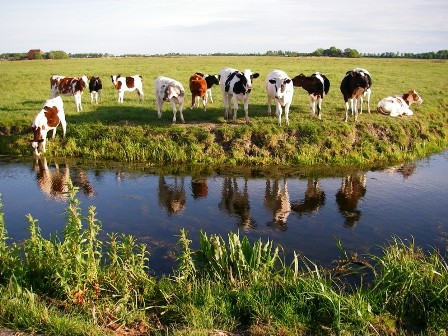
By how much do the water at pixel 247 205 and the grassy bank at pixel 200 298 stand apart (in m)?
1.26

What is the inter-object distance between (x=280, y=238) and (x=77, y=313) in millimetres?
4414

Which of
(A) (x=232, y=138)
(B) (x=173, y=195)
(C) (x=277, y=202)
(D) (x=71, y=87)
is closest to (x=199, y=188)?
(B) (x=173, y=195)

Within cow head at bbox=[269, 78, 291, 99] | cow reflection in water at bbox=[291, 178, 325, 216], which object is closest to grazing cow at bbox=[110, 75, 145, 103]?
cow head at bbox=[269, 78, 291, 99]

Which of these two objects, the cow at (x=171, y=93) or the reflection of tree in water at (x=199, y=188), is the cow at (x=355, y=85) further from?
the reflection of tree in water at (x=199, y=188)

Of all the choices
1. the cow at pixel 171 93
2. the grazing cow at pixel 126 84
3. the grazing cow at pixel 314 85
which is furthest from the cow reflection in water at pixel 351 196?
the grazing cow at pixel 126 84

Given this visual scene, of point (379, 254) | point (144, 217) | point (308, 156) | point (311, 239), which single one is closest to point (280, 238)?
point (311, 239)

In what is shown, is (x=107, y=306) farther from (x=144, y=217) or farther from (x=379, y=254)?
(x=379, y=254)

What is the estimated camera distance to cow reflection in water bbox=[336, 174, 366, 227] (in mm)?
10040

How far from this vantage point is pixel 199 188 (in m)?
12.1

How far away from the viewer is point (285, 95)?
15.2 m

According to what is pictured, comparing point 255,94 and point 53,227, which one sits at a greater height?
point 255,94

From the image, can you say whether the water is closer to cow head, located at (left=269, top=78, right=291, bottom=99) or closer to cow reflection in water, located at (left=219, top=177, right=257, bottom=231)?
cow reflection in water, located at (left=219, top=177, right=257, bottom=231)

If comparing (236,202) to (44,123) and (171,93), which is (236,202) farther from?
(44,123)

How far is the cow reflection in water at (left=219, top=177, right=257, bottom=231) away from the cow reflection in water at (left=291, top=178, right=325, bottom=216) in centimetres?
121
